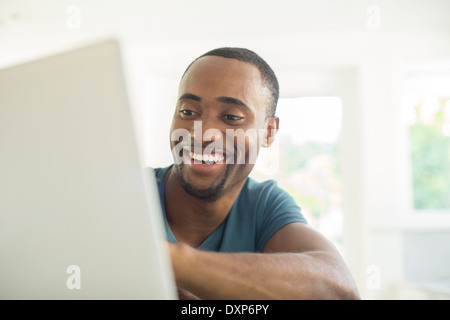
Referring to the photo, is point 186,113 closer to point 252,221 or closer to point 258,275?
point 252,221

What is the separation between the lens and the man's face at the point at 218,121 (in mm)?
739

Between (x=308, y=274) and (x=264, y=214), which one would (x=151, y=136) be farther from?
(x=308, y=274)

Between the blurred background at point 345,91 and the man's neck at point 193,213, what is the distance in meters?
1.19

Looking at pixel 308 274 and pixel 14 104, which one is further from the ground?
pixel 14 104

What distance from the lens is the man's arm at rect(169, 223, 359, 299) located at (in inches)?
14.7

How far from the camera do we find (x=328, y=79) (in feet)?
7.34

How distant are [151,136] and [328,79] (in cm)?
103

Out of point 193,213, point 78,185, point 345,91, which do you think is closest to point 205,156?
point 193,213

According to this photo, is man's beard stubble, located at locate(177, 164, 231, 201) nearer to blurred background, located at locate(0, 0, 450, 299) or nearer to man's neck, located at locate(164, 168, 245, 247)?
man's neck, located at locate(164, 168, 245, 247)

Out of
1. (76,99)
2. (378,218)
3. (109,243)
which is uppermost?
(76,99)

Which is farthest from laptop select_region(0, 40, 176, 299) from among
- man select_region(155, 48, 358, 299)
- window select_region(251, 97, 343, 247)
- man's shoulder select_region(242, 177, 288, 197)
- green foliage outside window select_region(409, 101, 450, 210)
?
green foliage outside window select_region(409, 101, 450, 210)

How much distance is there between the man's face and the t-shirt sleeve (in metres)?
0.09

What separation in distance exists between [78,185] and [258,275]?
217mm
